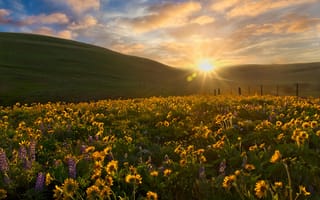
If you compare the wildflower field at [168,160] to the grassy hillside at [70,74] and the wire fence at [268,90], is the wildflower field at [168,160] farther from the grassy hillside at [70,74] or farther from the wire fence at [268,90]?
the grassy hillside at [70,74]

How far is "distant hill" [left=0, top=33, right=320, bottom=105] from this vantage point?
5578 cm

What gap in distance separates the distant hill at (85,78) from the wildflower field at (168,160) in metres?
40.3

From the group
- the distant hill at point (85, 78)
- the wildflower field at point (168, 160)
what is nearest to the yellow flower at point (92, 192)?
the wildflower field at point (168, 160)

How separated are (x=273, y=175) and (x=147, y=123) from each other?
18.2ft

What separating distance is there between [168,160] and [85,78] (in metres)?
78.8

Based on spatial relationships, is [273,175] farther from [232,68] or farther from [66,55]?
[232,68]

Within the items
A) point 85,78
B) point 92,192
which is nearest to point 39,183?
point 92,192

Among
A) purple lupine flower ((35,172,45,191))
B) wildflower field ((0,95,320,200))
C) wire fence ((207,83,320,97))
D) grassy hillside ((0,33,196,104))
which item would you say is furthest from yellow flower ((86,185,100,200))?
grassy hillside ((0,33,196,104))

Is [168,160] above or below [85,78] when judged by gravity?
below

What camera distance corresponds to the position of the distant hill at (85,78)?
55.8 meters

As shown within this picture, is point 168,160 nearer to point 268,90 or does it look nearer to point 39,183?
point 39,183

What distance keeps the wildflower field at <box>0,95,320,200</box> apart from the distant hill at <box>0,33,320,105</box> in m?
40.3

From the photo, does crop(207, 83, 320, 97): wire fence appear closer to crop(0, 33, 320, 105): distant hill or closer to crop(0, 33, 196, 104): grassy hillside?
crop(0, 33, 320, 105): distant hill

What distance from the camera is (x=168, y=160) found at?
6004 mm
